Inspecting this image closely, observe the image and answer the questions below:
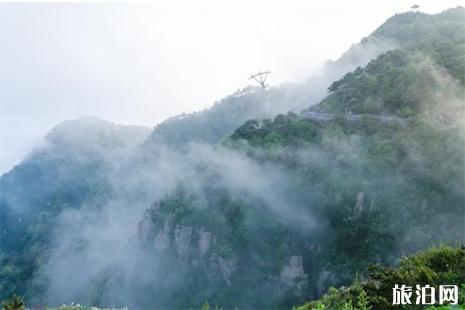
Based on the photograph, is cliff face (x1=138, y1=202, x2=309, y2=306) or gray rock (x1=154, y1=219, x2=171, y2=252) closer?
cliff face (x1=138, y1=202, x2=309, y2=306)

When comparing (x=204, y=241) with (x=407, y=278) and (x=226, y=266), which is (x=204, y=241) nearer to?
(x=226, y=266)

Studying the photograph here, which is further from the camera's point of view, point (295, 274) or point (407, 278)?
point (295, 274)

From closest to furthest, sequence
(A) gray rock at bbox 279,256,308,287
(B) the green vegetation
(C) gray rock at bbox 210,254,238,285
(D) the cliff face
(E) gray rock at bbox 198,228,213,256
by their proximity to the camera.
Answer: (B) the green vegetation < (A) gray rock at bbox 279,256,308,287 < (D) the cliff face < (C) gray rock at bbox 210,254,238,285 < (E) gray rock at bbox 198,228,213,256

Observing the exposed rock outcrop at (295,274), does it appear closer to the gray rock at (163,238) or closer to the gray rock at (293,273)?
the gray rock at (293,273)

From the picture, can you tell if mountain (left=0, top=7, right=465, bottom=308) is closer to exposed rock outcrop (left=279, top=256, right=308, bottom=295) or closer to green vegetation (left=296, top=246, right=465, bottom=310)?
exposed rock outcrop (left=279, top=256, right=308, bottom=295)

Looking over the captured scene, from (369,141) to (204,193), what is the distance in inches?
501

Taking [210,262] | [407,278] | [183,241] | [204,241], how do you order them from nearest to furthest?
1. [407,278]
2. [210,262]
3. [204,241]
4. [183,241]

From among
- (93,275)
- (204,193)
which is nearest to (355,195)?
(204,193)

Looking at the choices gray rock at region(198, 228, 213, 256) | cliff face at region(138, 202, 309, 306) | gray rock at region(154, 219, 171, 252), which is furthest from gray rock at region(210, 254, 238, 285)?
gray rock at region(154, 219, 171, 252)

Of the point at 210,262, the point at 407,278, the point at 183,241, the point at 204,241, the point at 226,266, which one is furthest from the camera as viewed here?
the point at 183,241

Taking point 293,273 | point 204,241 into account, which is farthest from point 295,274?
point 204,241

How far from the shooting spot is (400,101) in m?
41.4

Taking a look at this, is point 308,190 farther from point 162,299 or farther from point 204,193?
point 162,299

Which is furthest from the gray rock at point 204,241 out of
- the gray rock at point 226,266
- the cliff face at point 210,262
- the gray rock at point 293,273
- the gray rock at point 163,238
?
the gray rock at point 293,273
